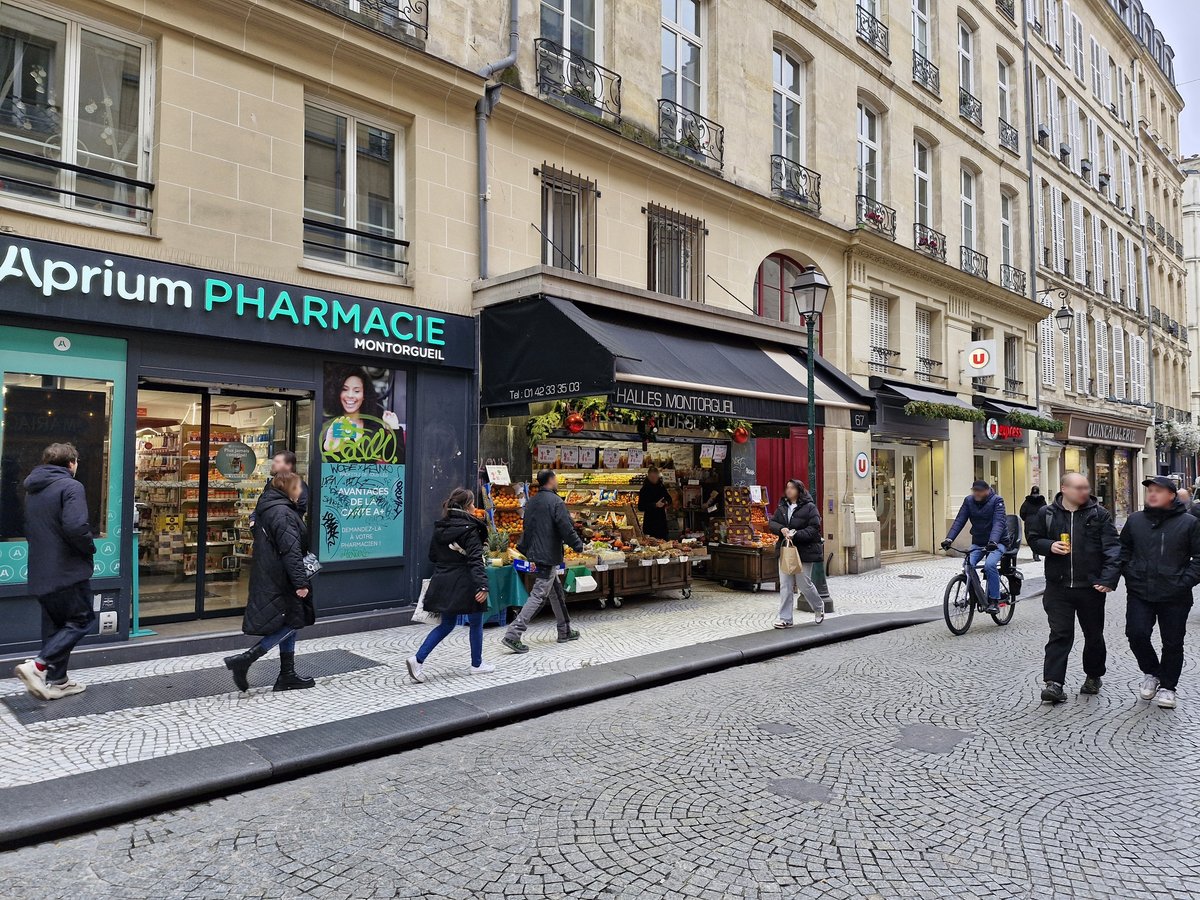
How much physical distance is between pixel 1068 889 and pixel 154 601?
27.6 feet

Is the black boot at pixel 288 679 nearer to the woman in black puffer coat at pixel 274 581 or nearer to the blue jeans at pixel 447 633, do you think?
the woman in black puffer coat at pixel 274 581

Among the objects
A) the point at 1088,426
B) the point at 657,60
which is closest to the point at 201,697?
the point at 657,60

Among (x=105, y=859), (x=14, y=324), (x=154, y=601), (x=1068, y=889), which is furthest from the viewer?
(x=154, y=601)

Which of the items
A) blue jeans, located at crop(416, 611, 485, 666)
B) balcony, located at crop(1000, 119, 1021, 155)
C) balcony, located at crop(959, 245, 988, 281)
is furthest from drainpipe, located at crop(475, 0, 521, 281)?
balcony, located at crop(1000, 119, 1021, 155)

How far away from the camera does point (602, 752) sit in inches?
199

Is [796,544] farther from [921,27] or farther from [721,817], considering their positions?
[921,27]

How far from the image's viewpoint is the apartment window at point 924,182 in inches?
712

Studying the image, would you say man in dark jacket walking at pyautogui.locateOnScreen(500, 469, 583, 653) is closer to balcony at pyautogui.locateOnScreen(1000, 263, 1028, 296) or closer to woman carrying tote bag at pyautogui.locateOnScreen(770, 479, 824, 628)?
woman carrying tote bag at pyautogui.locateOnScreen(770, 479, 824, 628)

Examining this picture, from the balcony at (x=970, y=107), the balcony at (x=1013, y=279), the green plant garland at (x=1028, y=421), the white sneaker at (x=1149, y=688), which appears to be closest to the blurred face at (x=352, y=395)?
the white sneaker at (x=1149, y=688)

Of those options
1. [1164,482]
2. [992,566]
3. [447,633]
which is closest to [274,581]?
[447,633]

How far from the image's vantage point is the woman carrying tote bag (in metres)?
9.26

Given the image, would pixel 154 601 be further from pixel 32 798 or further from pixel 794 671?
pixel 794 671

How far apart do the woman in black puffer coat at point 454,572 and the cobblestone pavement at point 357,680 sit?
16.9 inches

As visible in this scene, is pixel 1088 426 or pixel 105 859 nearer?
pixel 105 859
